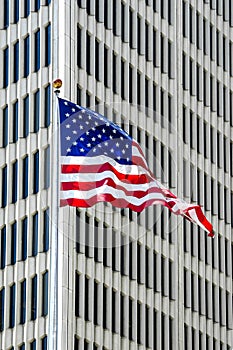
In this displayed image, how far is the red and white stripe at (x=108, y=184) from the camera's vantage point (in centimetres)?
6347

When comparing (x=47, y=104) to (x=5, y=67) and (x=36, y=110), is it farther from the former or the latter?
(x=5, y=67)

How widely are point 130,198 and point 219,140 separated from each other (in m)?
58.4

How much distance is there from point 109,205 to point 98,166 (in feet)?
151

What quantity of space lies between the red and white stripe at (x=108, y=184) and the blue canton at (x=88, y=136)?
0.79 ft

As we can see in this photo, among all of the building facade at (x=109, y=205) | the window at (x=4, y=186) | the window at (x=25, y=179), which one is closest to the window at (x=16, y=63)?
the building facade at (x=109, y=205)

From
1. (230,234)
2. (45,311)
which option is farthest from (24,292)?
(230,234)

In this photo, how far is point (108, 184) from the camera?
64938mm

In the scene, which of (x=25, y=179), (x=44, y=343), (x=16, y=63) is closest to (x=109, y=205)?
(x=25, y=179)

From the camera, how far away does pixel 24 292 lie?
104 metres

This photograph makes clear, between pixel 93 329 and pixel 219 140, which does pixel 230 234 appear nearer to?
Result: pixel 219 140

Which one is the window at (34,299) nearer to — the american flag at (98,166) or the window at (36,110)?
the window at (36,110)

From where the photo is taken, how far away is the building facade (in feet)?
340

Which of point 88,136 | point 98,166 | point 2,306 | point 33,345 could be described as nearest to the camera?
point 88,136

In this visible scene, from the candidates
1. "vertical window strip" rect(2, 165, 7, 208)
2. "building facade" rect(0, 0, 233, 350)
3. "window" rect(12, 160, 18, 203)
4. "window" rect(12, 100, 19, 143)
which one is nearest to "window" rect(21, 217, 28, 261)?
"building facade" rect(0, 0, 233, 350)
